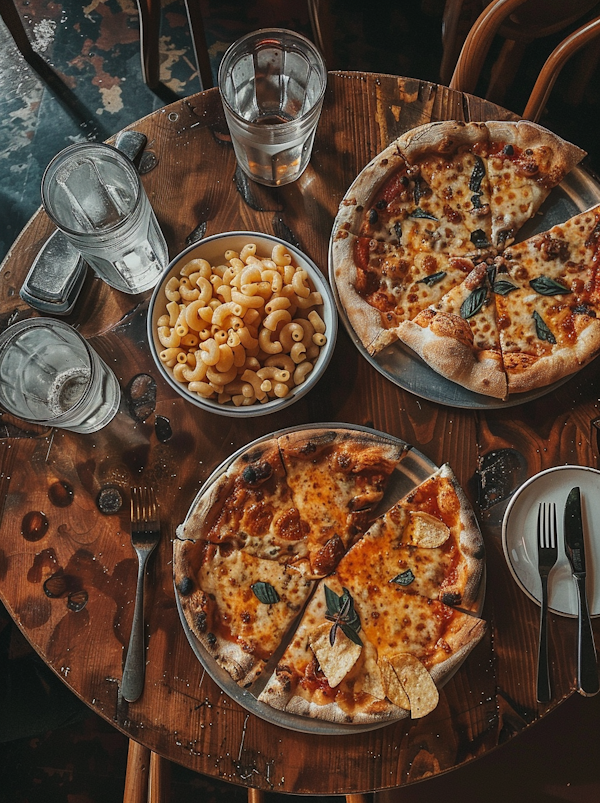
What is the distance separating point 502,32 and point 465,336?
1673 mm

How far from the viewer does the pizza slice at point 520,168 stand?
7.55ft

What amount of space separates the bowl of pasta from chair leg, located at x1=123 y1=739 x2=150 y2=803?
3.51 feet

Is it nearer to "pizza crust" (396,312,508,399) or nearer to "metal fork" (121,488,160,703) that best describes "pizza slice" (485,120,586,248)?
"pizza crust" (396,312,508,399)

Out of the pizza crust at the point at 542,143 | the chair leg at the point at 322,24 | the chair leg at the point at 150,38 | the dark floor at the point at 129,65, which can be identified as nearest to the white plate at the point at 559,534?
the pizza crust at the point at 542,143

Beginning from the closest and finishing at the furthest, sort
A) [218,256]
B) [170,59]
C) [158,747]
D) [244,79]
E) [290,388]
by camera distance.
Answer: [158,747]
[290,388]
[218,256]
[244,79]
[170,59]

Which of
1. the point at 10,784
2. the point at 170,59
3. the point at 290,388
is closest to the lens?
the point at 290,388

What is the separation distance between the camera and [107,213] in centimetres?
226

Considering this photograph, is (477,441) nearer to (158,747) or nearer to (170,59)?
(158,747)

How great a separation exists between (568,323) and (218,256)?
3.94 feet

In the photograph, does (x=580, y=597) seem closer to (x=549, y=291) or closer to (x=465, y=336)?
(x=465, y=336)

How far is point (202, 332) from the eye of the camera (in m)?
2.07

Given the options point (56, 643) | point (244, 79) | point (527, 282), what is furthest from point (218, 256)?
point (56, 643)

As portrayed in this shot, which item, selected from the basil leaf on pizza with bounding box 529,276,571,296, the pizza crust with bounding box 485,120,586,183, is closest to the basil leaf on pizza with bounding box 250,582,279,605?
the basil leaf on pizza with bounding box 529,276,571,296

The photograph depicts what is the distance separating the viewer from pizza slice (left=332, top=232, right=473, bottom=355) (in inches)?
85.0
